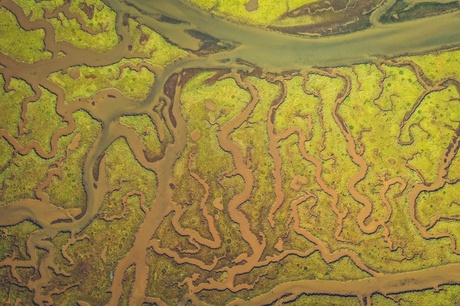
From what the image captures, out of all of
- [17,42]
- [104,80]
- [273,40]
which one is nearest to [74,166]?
[104,80]

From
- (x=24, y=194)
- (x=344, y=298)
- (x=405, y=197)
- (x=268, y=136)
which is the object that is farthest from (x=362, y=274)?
(x=24, y=194)

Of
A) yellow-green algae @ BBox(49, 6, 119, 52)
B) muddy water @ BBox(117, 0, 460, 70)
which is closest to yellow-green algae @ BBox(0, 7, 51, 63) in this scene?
yellow-green algae @ BBox(49, 6, 119, 52)

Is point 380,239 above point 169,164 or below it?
below

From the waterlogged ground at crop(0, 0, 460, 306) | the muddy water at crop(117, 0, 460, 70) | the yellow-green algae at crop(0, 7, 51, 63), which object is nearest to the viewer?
→ the waterlogged ground at crop(0, 0, 460, 306)

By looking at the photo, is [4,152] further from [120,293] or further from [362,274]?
[362,274]

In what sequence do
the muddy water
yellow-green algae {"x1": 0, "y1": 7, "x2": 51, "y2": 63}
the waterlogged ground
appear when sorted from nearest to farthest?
1. the waterlogged ground
2. yellow-green algae {"x1": 0, "y1": 7, "x2": 51, "y2": 63}
3. the muddy water

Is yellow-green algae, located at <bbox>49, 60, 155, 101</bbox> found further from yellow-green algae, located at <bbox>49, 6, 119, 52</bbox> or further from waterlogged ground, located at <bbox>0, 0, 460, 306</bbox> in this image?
yellow-green algae, located at <bbox>49, 6, 119, 52</bbox>

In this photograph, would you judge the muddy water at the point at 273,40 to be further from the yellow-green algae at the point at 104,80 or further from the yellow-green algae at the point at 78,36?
the yellow-green algae at the point at 104,80

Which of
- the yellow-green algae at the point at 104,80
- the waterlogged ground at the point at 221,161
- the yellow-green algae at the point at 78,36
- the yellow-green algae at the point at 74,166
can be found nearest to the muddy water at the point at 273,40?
the waterlogged ground at the point at 221,161
